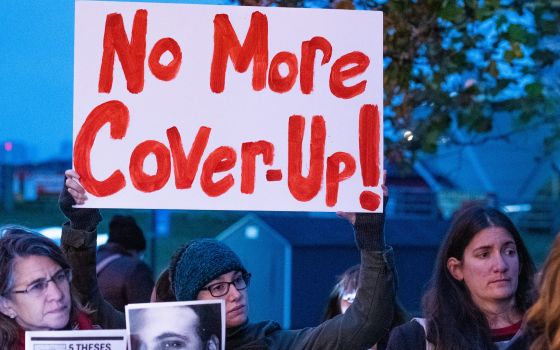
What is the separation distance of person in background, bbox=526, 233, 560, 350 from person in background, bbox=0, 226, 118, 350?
1.31 m

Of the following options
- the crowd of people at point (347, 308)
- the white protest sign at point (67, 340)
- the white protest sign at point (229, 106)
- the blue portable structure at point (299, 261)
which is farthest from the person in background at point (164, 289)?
the blue portable structure at point (299, 261)

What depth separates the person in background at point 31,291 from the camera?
9.50ft

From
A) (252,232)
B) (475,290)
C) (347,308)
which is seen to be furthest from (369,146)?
(252,232)

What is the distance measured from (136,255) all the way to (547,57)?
8.87 ft

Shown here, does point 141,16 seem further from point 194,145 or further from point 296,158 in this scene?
point 296,158

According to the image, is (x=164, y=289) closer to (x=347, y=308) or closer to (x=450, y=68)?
(x=347, y=308)

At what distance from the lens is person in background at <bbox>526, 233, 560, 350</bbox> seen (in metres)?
2.29

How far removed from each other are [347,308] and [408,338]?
213 mm

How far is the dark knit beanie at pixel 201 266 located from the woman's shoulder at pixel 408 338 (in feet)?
1.75

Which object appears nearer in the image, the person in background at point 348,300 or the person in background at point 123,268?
the person in background at point 348,300

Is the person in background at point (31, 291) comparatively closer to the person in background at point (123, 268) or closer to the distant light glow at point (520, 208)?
the person in background at point (123, 268)

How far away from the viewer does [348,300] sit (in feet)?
14.7

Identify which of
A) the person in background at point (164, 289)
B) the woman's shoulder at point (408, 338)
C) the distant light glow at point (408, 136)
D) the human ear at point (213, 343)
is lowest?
the woman's shoulder at point (408, 338)

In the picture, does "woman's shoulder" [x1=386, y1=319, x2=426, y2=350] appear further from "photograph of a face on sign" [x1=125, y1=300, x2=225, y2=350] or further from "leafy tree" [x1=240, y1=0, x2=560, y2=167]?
"leafy tree" [x1=240, y1=0, x2=560, y2=167]
